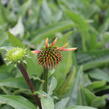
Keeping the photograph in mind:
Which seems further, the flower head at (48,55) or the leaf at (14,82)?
the leaf at (14,82)

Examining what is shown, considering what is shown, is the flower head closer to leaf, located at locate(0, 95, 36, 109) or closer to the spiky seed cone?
the spiky seed cone

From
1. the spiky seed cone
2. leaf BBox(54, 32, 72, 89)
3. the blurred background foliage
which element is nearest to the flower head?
the spiky seed cone

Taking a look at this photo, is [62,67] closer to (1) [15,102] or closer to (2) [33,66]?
(2) [33,66]

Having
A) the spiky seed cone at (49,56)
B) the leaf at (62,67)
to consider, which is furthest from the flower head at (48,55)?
the leaf at (62,67)

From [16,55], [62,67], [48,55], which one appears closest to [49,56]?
[48,55]

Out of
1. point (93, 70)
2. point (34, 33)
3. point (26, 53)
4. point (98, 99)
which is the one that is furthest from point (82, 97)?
point (34, 33)

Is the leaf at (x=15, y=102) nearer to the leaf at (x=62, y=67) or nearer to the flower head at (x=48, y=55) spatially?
the flower head at (x=48, y=55)
